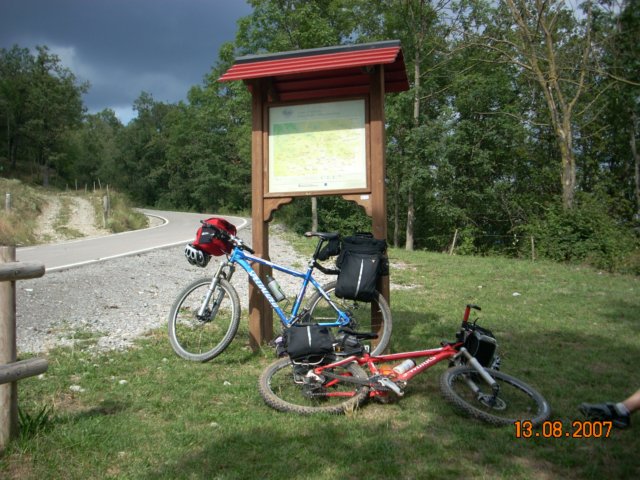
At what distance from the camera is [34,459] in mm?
3004

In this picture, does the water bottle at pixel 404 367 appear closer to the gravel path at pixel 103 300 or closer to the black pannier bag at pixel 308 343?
the black pannier bag at pixel 308 343

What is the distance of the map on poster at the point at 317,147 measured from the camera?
17.3ft

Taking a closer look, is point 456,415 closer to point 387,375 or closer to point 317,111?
point 387,375

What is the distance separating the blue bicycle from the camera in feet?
16.0

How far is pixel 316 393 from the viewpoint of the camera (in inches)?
151

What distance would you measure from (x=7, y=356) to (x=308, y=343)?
2039mm

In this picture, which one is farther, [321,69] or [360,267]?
[321,69]

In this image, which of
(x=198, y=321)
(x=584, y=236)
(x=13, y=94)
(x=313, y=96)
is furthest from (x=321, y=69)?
(x=13, y=94)

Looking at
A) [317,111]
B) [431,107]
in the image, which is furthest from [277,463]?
[431,107]

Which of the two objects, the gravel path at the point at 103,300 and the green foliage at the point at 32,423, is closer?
the green foliage at the point at 32,423

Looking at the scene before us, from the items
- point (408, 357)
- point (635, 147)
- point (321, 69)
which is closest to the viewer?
point (408, 357)

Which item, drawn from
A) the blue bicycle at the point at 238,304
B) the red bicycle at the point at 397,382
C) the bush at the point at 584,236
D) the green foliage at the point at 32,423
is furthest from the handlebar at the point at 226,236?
the bush at the point at 584,236

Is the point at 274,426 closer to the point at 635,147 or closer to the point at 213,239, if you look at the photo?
the point at 213,239

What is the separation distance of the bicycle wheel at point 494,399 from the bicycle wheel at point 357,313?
97cm
